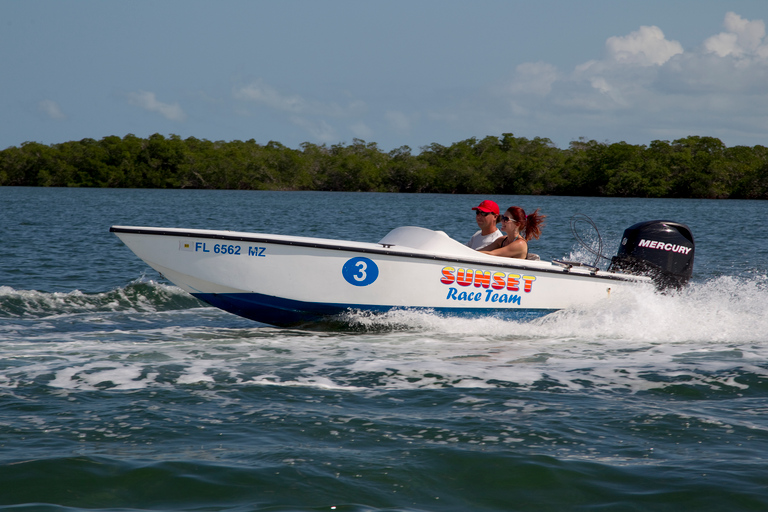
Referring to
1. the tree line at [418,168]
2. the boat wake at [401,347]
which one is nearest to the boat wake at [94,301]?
the boat wake at [401,347]

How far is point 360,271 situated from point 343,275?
19 centimetres

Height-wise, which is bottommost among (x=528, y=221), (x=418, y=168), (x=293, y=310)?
(x=293, y=310)

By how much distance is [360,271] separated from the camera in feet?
25.3

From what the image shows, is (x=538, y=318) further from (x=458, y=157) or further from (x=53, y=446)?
(x=458, y=157)

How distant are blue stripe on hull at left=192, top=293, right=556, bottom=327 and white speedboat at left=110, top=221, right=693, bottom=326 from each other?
0.4 inches

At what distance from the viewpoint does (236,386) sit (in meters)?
5.62

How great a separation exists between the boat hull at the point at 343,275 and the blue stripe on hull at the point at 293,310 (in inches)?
0.4

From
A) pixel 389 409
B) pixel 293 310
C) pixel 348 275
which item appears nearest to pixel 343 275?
pixel 348 275

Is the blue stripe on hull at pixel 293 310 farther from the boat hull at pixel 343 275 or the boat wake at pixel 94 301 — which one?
the boat wake at pixel 94 301

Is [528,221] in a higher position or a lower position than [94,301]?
higher

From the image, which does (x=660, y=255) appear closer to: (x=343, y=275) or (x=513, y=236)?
(x=513, y=236)

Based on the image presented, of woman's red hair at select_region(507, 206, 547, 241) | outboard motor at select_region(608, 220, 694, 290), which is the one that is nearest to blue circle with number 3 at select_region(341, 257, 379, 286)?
woman's red hair at select_region(507, 206, 547, 241)

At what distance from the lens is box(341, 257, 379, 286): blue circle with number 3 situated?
7.69m

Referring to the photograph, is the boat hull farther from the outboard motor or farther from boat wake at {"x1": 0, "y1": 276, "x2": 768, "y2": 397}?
the outboard motor
